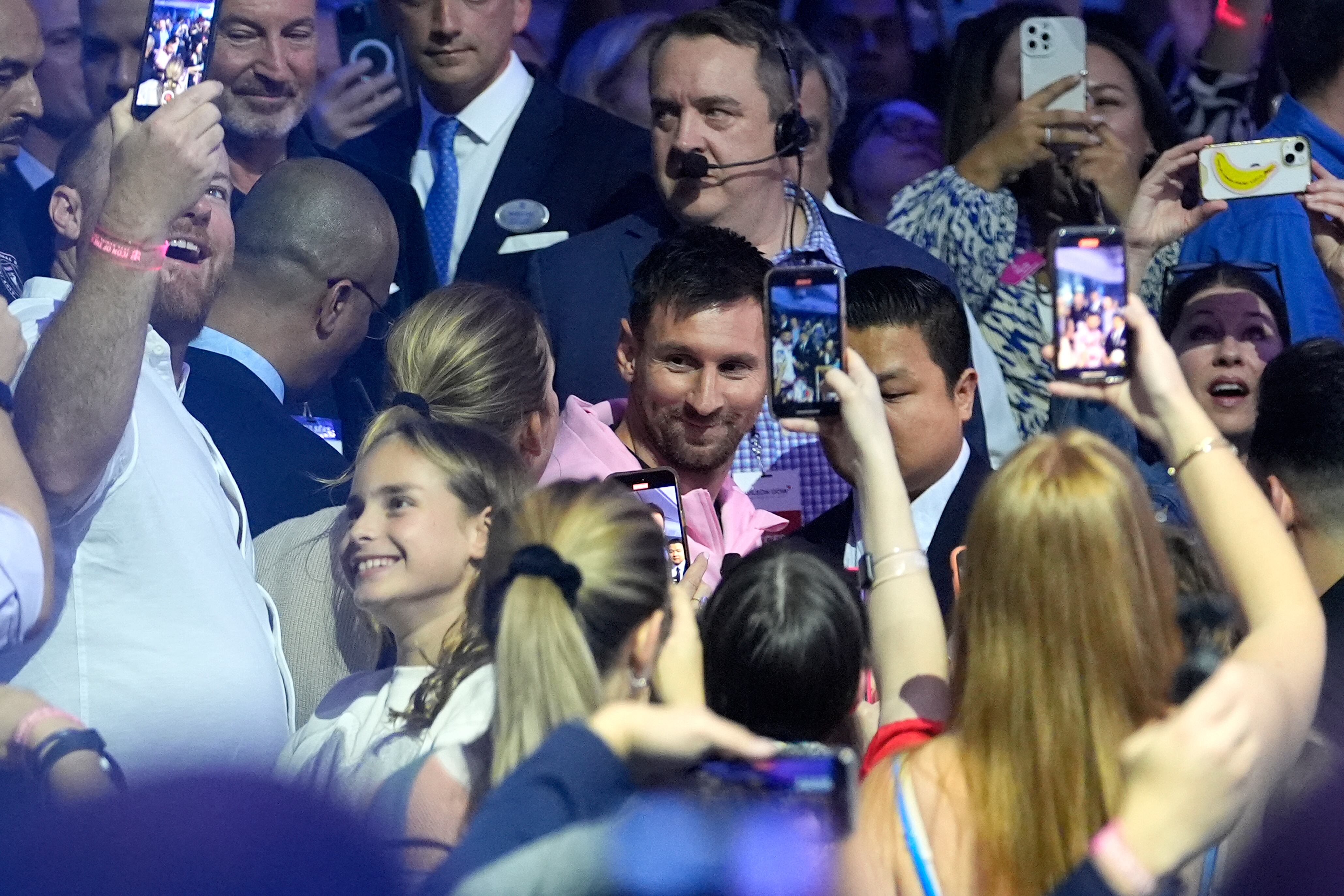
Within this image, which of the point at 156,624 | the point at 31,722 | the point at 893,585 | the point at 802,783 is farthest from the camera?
the point at 156,624

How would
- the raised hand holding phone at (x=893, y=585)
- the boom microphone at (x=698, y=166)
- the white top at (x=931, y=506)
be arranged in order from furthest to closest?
1. the boom microphone at (x=698, y=166)
2. the white top at (x=931, y=506)
3. the raised hand holding phone at (x=893, y=585)

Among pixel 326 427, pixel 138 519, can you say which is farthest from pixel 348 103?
pixel 138 519

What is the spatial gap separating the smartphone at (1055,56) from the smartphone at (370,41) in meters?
1.46

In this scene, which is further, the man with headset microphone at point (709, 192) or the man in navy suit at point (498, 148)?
the man in navy suit at point (498, 148)

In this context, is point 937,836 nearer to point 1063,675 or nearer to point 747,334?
point 1063,675

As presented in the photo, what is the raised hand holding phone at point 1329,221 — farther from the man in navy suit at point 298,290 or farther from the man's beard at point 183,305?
the man's beard at point 183,305

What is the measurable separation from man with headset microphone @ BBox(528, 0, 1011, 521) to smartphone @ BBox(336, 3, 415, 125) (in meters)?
0.75

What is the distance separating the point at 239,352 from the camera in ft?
10.4

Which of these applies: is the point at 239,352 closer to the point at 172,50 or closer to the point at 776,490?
the point at 172,50

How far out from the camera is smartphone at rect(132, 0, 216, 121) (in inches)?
101

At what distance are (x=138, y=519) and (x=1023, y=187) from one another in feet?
6.71

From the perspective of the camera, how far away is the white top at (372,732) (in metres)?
2.06

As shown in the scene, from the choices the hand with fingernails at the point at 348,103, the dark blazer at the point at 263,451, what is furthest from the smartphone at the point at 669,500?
the hand with fingernails at the point at 348,103

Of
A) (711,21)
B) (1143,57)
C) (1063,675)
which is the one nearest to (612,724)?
(1063,675)
